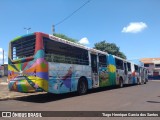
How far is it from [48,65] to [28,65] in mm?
922

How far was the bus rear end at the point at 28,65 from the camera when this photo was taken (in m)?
10.3

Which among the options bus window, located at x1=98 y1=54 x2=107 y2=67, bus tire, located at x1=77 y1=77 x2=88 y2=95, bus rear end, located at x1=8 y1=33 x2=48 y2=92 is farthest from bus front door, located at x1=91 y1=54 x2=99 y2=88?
bus rear end, located at x1=8 y1=33 x2=48 y2=92

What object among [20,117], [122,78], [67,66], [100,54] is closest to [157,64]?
[122,78]

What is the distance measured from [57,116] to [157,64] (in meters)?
73.9

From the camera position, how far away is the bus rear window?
10934 millimetres

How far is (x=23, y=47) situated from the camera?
11.5 meters

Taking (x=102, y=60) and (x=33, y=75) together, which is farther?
(x=102, y=60)

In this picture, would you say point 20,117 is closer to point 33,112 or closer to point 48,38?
point 33,112

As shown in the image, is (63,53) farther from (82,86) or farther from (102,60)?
(102,60)

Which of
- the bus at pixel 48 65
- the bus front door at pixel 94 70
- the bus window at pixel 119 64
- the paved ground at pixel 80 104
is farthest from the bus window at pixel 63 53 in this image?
the bus window at pixel 119 64

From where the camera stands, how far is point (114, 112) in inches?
319

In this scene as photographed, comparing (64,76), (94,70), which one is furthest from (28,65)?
(94,70)

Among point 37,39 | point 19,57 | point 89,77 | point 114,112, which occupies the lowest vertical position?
point 114,112

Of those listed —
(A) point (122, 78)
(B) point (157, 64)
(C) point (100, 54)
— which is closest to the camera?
(C) point (100, 54)
